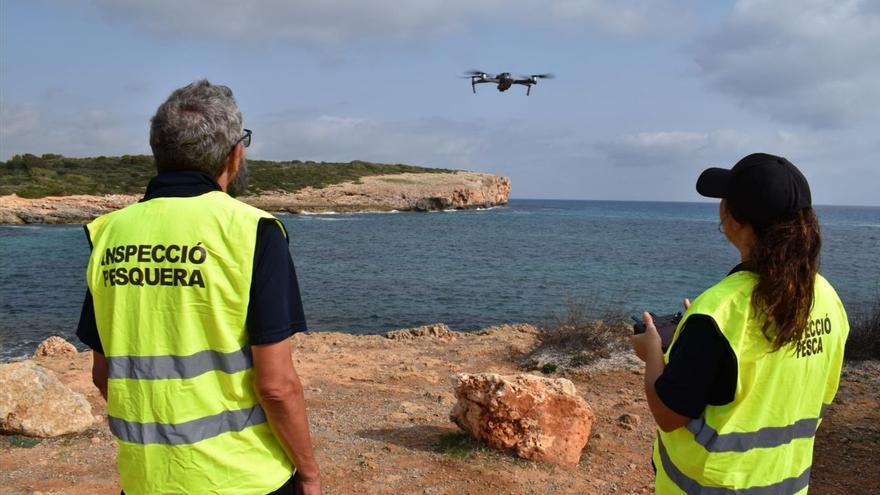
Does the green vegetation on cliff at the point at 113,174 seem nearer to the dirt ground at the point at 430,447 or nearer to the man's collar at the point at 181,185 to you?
the dirt ground at the point at 430,447

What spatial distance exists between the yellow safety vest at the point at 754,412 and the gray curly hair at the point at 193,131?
5.32 ft

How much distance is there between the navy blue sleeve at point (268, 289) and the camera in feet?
6.61

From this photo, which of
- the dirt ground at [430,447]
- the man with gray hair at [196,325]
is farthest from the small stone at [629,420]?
the man with gray hair at [196,325]

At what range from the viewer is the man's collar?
82.1 inches

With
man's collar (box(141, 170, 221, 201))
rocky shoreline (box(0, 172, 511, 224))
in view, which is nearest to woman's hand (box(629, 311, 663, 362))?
man's collar (box(141, 170, 221, 201))

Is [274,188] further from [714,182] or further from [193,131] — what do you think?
[714,182]

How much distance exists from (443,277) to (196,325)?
25.2m

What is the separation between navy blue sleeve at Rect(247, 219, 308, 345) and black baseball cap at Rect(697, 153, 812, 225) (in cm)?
149

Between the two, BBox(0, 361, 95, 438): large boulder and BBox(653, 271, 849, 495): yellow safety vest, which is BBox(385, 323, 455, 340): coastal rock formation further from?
BBox(653, 271, 849, 495): yellow safety vest

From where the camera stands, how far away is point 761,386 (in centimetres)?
206

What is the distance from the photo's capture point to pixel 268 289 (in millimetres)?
2025

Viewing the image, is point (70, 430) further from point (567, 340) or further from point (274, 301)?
point (567, 340)

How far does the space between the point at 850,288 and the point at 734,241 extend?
29.0 meters

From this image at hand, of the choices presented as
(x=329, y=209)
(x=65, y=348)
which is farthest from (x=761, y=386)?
(x=329, y=209)
